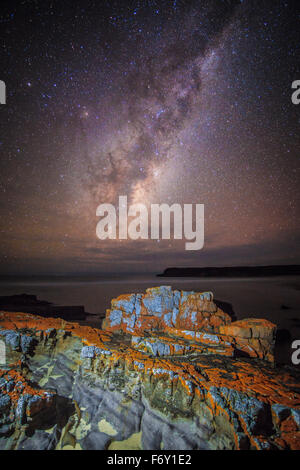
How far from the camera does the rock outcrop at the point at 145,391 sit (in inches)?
235

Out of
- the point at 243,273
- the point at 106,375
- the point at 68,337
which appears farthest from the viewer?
the point at 243,273

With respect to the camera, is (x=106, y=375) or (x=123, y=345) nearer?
(x=106, y=375)

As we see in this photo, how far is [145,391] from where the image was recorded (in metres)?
7.41

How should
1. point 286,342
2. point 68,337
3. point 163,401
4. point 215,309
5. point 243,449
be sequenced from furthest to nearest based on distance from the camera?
point 286,342 < point 215,309 < point 68,337 < point 163,401 < point 243,449

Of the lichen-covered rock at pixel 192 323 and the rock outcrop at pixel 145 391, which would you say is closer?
the rock outcrop at pixel 145 391

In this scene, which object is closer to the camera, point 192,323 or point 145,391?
point 145,391

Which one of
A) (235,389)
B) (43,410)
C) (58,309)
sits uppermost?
(235,389)

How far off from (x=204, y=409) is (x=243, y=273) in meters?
72.8

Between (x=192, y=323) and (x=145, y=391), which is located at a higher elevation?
(x=192, y=323)

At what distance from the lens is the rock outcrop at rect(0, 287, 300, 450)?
596cm

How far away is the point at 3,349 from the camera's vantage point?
9852 millimetres

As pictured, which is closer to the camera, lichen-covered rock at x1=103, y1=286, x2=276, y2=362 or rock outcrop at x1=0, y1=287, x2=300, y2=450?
rock outcrop at x1=0, y1=287, x2=300, y2=450
